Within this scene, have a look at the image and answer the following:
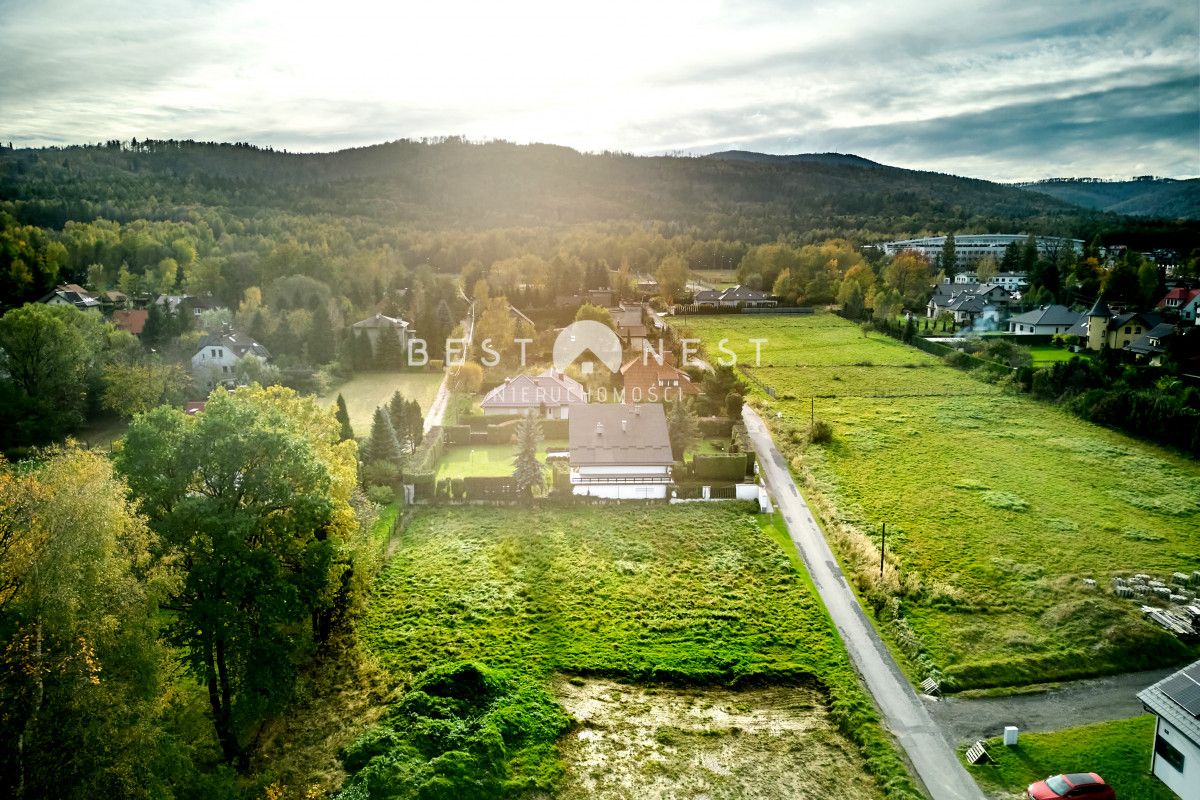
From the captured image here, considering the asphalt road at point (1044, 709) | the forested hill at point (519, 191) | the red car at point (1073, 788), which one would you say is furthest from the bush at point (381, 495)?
the forested hill at point (519, 191)

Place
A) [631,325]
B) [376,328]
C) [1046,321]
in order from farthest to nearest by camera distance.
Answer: [1046,321] → [631,325] → [376,328]

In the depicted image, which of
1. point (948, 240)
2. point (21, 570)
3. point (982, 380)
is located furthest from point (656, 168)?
point (21, 570)

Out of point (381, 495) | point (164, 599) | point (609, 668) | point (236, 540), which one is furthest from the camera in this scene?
point (381, 495)

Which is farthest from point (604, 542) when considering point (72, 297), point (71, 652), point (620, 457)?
point (72, 297)

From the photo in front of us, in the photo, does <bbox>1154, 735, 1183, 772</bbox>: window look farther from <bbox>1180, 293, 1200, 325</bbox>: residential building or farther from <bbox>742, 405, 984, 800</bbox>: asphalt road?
<bbox>1180, 293, 1200, 325</bbox>: residential building

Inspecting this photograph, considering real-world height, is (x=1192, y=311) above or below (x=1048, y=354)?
above

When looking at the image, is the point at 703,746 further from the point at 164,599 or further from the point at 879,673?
the point at 164,599

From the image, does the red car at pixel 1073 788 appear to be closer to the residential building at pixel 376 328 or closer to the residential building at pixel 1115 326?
the residential building at pixel 376 328
